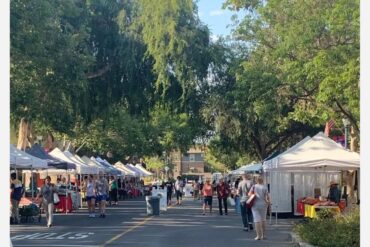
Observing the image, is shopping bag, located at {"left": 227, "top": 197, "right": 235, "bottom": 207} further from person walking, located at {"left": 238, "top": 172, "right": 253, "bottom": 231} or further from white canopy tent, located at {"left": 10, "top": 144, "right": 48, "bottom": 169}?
person walking, located at {"left": 238, "top": 172, "right": 253, "bottom": 231}

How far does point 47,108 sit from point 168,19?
29.2 ft

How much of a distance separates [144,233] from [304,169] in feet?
24.7

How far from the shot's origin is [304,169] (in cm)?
2506

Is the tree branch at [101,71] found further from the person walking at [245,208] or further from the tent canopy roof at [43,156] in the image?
the person walking at [245,208]

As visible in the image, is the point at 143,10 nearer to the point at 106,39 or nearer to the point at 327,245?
the point at 106,39

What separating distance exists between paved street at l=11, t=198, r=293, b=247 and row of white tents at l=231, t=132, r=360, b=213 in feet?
5.47

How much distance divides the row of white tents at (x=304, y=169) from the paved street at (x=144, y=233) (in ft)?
5.47

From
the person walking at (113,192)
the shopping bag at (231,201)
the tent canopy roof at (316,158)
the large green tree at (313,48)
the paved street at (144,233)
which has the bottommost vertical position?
the paved street at (144,233)

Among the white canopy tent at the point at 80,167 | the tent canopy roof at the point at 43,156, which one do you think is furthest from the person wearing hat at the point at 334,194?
the white canopy tent at the point at 80,167

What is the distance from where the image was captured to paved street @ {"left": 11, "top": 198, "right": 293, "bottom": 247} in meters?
17.5

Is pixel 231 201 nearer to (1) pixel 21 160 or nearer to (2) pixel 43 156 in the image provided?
(2) pixel 43 156

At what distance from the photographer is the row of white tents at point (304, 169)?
2181 centimetres

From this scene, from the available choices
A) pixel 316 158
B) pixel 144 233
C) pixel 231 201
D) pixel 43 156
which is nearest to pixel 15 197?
pixel 43 156

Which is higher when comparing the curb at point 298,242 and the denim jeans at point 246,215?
the denim jeans at point 246,215
